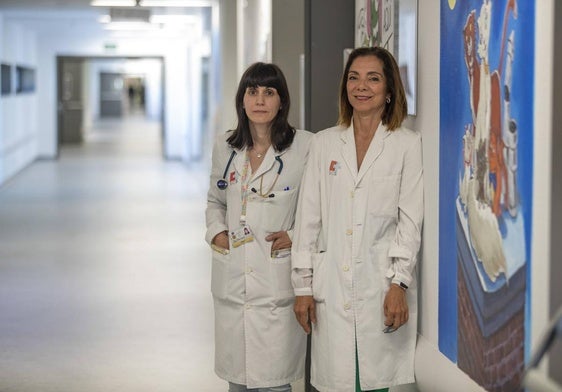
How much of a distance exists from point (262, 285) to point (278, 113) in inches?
25.7

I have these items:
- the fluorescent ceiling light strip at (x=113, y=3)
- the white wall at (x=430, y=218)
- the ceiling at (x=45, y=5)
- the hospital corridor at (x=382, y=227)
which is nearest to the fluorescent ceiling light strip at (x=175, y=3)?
the fluorescent ceiling light strip at (x=113, y=3)

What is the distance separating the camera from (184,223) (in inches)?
488

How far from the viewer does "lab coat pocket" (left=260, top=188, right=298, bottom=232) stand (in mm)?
3867

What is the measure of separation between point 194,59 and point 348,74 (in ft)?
66.9

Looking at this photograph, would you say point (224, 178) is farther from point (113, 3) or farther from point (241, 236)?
point (113, 3)

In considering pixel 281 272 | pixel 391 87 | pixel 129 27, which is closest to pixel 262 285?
pixel 281 272

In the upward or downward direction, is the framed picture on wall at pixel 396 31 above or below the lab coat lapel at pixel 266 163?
above

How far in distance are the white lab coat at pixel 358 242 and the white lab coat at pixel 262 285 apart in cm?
20

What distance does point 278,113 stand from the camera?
3.91 m

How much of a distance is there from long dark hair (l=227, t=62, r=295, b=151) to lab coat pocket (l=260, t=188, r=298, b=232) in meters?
0.18

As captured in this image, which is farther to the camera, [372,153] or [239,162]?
[239,162]

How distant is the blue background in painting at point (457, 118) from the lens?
2.84 meters

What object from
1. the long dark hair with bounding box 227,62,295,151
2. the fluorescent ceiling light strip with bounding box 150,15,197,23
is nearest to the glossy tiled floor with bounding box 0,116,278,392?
the long dark hair with bounding box 227,62,295,151

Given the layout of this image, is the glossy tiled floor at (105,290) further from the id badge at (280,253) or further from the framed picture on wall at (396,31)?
the framed picture on wall at (396,31)
